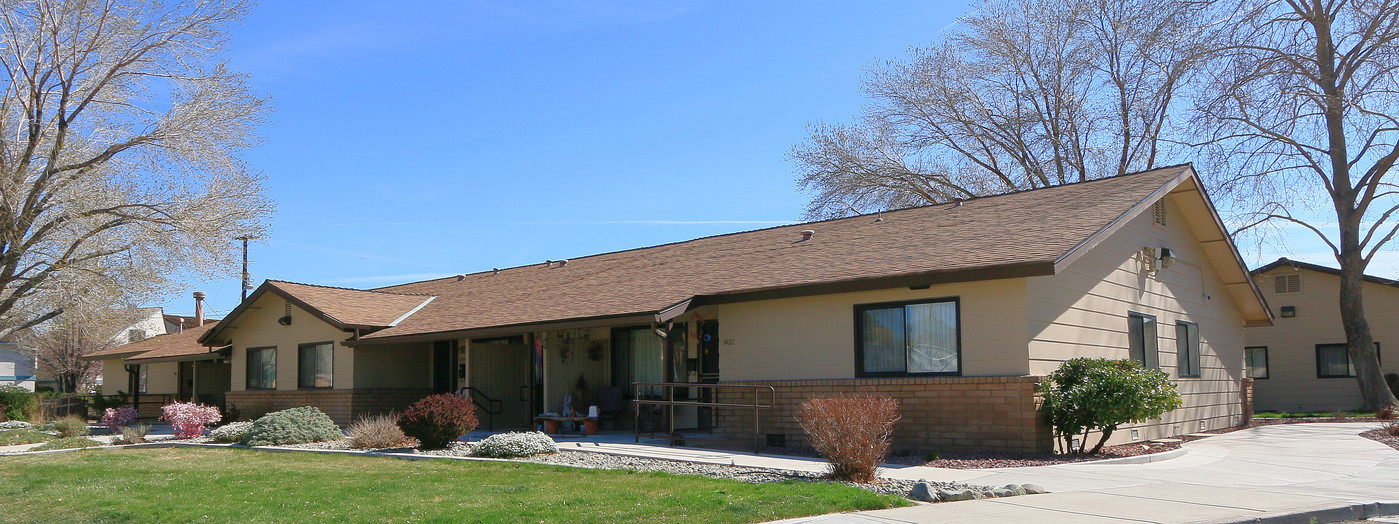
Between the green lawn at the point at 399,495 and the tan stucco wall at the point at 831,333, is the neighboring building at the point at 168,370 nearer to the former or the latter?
the green lawn at the point at 399,495

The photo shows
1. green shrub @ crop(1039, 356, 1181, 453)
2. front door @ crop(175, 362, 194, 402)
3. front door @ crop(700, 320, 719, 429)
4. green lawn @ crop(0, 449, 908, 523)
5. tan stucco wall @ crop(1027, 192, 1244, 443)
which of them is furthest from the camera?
front door @ crop(175, 362, 194, 402)

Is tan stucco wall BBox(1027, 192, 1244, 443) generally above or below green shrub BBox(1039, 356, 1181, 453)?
above

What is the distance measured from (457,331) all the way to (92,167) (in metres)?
11.0

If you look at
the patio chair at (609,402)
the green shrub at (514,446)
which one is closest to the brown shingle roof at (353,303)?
the patio chair at (609,402)

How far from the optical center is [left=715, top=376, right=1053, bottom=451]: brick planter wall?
1274 cm

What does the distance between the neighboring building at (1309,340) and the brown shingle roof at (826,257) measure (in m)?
13.4

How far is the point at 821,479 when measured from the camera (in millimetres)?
10547

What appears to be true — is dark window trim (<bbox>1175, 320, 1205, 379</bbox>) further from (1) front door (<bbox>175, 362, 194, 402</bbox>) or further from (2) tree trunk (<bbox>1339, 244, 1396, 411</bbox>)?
(1) front door (<bbox>175, 362, 194, 402</bbox>)

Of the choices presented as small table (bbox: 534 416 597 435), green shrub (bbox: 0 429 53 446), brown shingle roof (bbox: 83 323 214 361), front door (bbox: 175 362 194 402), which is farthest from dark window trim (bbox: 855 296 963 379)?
front door (bbox: 175 362 194 402)

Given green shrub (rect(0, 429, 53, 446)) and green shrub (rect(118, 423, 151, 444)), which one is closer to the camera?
green shrub (rect(118, 423, 151, 444))

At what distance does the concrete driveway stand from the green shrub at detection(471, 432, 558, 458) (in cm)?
576

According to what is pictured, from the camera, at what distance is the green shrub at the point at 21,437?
21.0 meters

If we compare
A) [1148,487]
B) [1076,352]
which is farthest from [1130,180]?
[1148,487]

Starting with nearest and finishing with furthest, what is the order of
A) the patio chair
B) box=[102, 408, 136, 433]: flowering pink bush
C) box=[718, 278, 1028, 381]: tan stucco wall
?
box=[718, 278, 1028, 381]: tan stucco wall
the patio chair
box=[102, 408, 136, 433]: flowering pink bush
